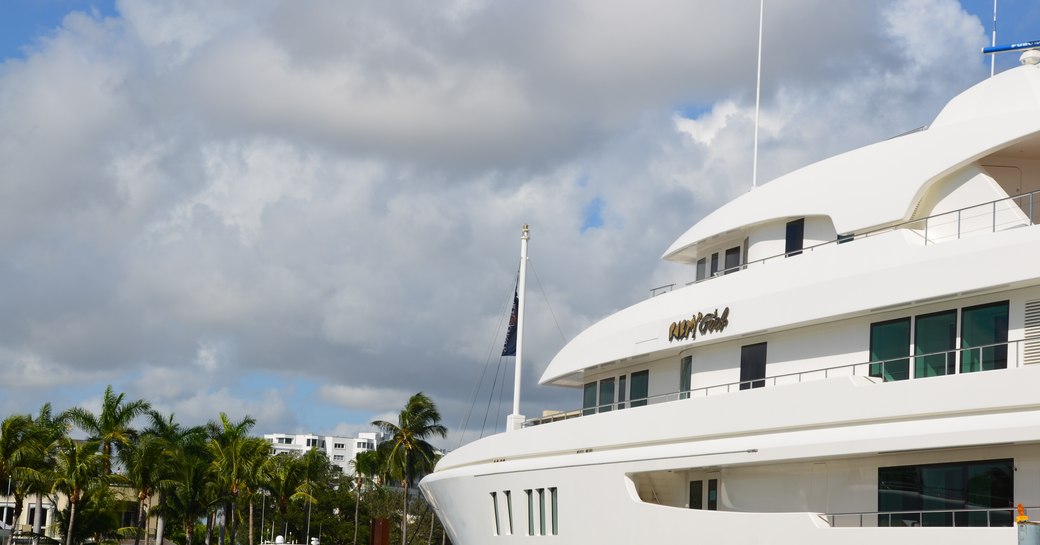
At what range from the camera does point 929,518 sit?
49.6 feet

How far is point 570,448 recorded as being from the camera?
845 inches

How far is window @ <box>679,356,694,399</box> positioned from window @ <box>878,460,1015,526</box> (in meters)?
5.13

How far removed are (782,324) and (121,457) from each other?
39.7m

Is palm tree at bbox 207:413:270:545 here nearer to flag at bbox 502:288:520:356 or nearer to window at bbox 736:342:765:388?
flag at bbox 502:288:520:356

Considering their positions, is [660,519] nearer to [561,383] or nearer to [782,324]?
[782,324]

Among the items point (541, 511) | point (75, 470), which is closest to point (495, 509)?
point (541, 511)

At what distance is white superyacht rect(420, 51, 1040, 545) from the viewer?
14609mm

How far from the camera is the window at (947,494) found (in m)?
14.3

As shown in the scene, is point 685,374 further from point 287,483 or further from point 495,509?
point 287,483

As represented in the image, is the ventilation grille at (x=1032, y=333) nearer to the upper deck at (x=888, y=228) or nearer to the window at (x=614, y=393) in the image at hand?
the upper deck at (x=888, y=228)

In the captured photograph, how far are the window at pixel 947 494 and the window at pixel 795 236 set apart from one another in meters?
5.00

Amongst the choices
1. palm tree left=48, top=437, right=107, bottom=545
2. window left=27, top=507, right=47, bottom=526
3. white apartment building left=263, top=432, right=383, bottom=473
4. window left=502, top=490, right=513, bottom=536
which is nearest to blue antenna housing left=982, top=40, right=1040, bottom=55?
window left=502, top=490, right=513, bottom=536

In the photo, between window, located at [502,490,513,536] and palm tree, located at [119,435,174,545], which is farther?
palm tree, located at [119,435,174,545]

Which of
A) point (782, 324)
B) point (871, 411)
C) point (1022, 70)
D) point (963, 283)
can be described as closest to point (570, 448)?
point (782, 324)
